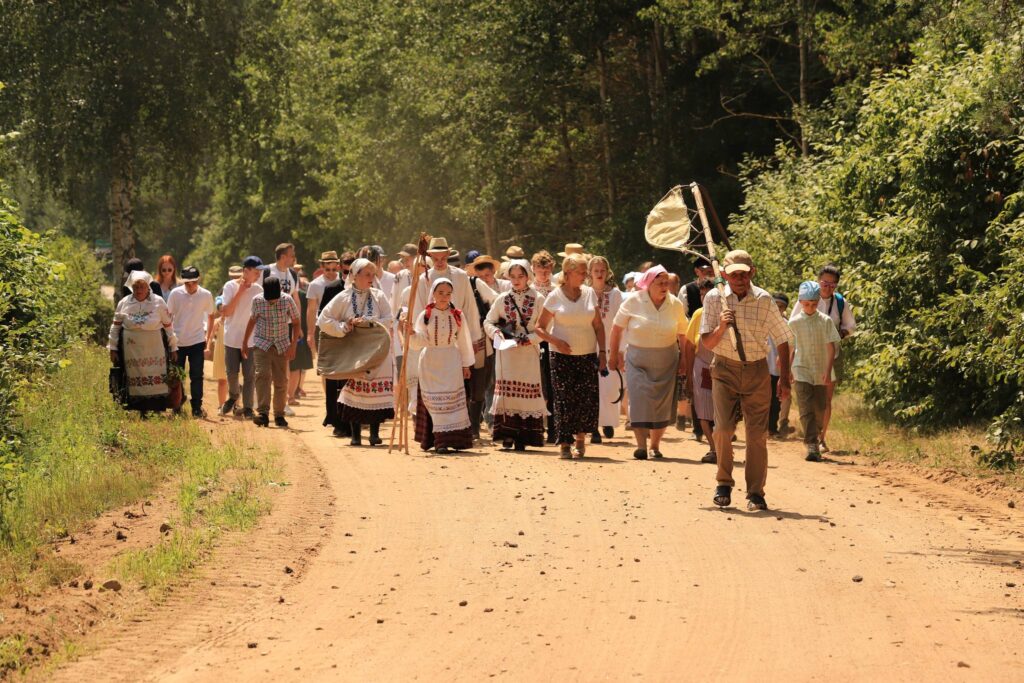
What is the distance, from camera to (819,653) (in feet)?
25.2

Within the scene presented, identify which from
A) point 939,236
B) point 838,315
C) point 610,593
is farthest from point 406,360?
point 610,593

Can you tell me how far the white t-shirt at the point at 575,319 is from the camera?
1532 centimetres

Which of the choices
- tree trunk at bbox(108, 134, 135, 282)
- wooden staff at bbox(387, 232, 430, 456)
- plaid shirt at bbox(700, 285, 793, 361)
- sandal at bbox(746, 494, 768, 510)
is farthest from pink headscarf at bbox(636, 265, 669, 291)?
tree trunk at bbox(108, 134, 135, 282)

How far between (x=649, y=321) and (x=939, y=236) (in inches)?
161

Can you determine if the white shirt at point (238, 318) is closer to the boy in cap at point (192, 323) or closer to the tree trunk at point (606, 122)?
the boy in cap at point (192, 323)

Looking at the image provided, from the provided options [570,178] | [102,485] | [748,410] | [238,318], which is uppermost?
[570,178]

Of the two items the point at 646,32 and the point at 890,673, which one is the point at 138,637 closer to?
the point at 890,673

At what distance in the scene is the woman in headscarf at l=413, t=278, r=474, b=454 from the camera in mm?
15461

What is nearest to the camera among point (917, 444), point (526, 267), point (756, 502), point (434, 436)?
point (756, 502)

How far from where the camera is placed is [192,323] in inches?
745

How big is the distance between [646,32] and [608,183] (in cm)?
406

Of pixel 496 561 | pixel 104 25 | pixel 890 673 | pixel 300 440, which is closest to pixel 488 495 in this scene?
pixel 496 561

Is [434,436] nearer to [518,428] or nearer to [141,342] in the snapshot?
[518,428]

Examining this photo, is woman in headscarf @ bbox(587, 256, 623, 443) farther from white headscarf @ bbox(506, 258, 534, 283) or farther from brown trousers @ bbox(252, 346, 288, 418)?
brown trousers @ bbox(252, 346, 288, 418)
